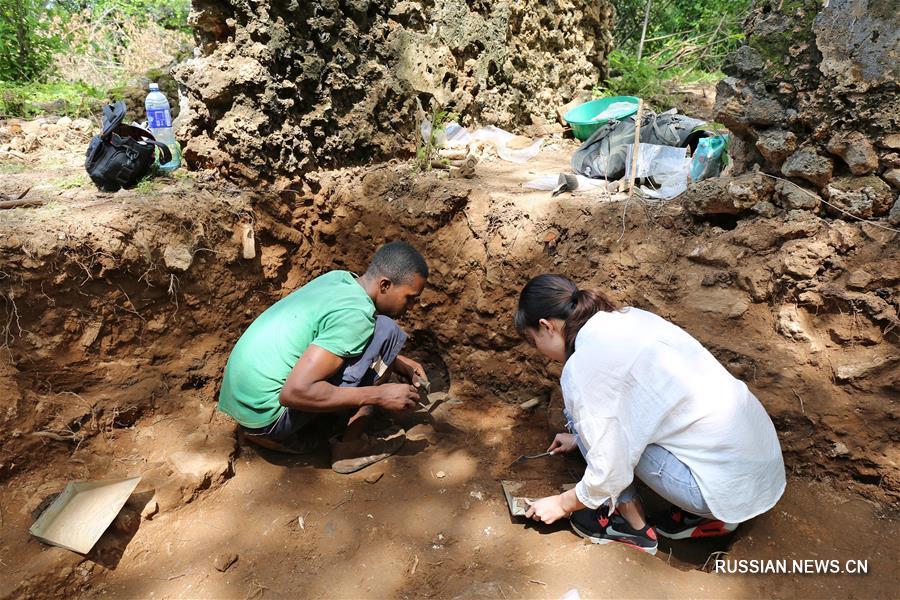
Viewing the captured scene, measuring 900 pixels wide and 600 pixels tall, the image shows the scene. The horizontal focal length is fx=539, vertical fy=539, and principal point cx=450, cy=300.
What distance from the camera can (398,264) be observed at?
8.13ft

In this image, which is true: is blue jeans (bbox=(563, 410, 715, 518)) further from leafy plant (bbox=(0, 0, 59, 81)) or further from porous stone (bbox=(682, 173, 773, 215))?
leafy plant (bbox=(0, 0, 59, 81))

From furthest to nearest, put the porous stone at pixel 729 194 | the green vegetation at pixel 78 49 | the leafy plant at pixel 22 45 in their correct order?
1. the leafy plant at pixel 22 45
2. the green vegetation at pixel 78 49
3. the porous stone at pixel 729 194

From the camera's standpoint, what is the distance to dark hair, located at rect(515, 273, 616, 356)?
187cm

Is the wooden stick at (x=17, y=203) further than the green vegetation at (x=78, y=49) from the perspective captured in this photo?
No

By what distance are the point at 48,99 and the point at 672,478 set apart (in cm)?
576

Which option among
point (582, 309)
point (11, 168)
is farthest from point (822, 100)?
point (11, 168)

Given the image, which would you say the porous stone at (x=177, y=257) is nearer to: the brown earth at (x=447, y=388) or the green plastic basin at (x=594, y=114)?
the brown earth at (x=447, y=388)

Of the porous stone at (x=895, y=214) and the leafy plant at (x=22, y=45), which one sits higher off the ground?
the leafy plant at (x=22, y=45)

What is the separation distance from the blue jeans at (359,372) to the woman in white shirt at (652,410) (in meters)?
0.89

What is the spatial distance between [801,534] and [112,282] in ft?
10.8

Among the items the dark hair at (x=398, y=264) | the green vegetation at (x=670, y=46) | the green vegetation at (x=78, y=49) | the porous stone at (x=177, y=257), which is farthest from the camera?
the green vegetation at (x=670, y=46)

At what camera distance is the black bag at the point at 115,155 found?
2.97 m

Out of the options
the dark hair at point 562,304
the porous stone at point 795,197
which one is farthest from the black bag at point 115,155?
the porous stone at point 795,197

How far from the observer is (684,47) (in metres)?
7.52
